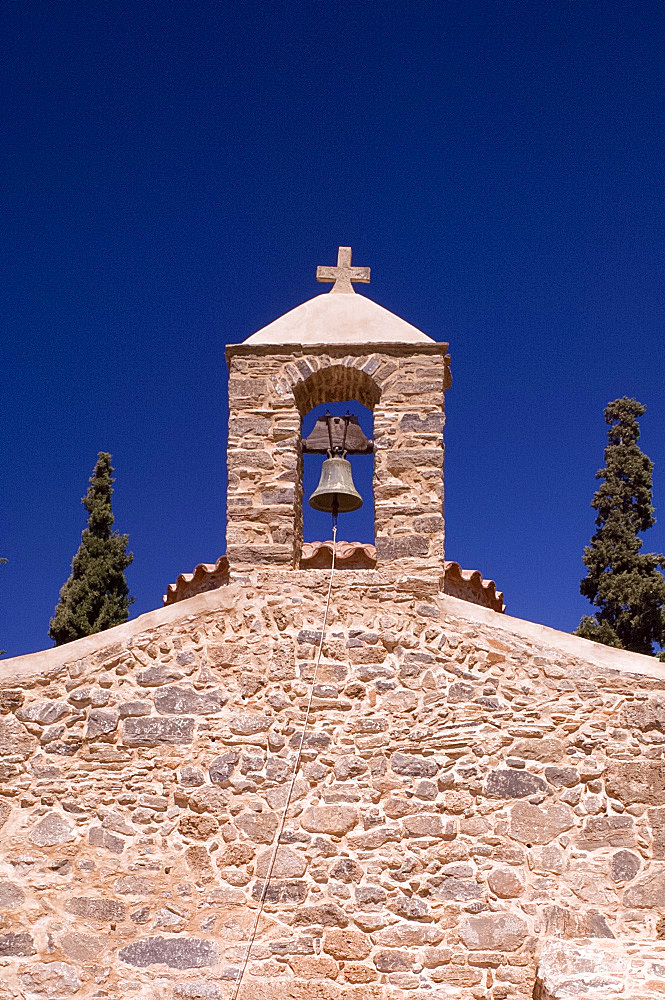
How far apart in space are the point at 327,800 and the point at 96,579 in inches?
324

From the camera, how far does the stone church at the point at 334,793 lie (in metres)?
5.43

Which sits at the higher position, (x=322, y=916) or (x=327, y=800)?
(x=327, y=800)

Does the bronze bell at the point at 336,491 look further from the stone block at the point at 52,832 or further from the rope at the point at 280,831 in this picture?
the stone block at the point at 52,832

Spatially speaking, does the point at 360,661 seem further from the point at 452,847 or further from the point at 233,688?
the point at 452,847

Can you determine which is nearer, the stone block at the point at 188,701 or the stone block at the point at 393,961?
the stone block at the point at 393,961

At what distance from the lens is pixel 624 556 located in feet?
44.2

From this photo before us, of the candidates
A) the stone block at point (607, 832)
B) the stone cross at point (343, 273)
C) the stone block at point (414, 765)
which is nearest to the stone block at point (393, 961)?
the stone block at point (414, 765)

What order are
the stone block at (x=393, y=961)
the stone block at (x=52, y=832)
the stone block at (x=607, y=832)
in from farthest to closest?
the stone block at (x=52, y=832), the stone block at (x=607, y=832), the stone block at (x=393, y=961)

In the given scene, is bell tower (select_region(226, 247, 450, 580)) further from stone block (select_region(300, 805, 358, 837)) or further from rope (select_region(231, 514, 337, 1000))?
stone block (select_region(300, 805, 358, 837))

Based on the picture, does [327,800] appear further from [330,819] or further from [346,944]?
[346,944]

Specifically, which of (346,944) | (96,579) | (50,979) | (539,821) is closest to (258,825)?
(346,944)

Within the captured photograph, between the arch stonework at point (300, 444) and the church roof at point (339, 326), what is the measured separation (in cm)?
10

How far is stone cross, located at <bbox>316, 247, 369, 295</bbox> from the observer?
7.61 meters

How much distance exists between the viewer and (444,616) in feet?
20.5
